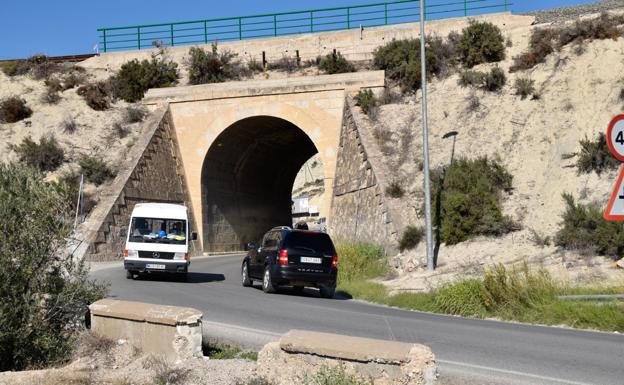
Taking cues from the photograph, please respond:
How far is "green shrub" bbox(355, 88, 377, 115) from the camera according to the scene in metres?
33.7

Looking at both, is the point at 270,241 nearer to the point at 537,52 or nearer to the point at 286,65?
the point at 537,52

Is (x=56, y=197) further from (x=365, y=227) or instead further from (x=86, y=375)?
(x=365, y=227)

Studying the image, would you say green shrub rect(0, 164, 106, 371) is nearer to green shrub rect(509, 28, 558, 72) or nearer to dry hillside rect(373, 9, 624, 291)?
dry hillside rect(373, 9, 624, 291)

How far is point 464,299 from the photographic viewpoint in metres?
15.7

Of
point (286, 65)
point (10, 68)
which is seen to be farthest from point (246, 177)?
point (10, 68)

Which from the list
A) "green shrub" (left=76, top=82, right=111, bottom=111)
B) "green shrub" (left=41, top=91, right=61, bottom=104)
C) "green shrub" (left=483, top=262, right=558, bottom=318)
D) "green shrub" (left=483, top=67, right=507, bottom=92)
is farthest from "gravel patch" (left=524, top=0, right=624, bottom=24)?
"green shrub" (left=41, top=91, right=61, bottom=104)

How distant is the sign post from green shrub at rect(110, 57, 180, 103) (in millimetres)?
33170

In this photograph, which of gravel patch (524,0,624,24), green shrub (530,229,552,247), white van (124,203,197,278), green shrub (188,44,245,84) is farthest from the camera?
green shrub (188,44,245,84)

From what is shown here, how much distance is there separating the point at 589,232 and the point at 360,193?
485 inches

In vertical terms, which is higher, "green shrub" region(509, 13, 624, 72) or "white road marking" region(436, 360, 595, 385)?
"green shrub" region(509, 13, 624, 72)

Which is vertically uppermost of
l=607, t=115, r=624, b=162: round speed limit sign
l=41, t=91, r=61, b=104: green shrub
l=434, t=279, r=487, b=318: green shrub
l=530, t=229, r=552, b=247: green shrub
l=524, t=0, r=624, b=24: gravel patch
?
l=524, t=0, r=624, b=24: gravel patch

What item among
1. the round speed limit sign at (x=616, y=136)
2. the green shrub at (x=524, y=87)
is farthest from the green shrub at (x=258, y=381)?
the green shrub at (x=524, y=87)

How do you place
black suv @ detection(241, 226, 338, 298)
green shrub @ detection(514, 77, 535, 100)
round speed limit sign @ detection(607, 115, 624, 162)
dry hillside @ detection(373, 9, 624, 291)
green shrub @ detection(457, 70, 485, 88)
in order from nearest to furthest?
round speed limit sign @ detection(607, 115, 624, 162) → black suv @ detection(241, 226, 338, 298) → dry hillside @ detection(373, 9, 624, 291) → green shrub @ detection(514, 77, 535, 100) → green shrub @ detection(457, 70, 485, 88)

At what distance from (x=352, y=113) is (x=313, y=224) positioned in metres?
43.4
